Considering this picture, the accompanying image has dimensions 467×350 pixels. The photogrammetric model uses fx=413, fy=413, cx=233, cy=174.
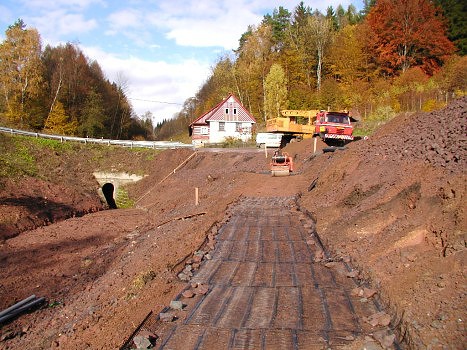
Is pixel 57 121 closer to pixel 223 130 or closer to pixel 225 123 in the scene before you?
pixel 223 130

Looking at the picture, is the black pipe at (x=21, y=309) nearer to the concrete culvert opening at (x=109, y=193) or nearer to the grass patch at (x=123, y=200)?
the grass patch at (x=123, y=200)

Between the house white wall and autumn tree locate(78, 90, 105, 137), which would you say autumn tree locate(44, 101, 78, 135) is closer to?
autumn tree locate(78, 90, 105, 137)

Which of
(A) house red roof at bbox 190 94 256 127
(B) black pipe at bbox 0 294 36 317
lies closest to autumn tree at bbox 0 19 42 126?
(A) house red roof at bbox 190 94 256 127

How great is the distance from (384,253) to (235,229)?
19.1ft

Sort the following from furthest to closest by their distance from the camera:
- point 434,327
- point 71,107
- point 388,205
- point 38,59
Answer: point 71,107 → point 38,59 → point 388,205 → point 434,327

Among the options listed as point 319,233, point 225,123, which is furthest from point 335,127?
point 225,123

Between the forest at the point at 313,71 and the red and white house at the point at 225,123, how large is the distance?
5.94 metres

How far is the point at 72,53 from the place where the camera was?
2440 inches

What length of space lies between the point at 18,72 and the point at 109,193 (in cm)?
1964

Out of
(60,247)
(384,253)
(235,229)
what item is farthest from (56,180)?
(384,253)

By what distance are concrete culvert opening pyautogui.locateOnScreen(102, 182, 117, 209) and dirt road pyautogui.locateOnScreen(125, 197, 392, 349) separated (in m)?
23.4

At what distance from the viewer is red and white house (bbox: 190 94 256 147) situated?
46.7 m

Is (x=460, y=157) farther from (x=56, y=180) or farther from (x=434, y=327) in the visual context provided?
(x=56, y=180)

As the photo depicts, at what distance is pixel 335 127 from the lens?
91.9 ft
